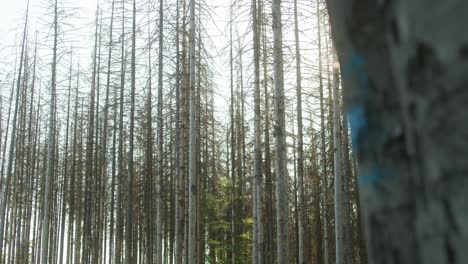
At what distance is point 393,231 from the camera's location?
482 millimetres

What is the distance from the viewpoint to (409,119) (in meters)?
0.46

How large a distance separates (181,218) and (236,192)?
612 cm

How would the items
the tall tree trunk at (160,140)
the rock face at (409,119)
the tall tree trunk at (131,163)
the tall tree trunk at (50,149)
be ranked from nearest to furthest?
the rock face at (409,119), the tall tree trunk at (160,140), the tall tree trunk at (131,163), the tall tree trunk at (50,149)

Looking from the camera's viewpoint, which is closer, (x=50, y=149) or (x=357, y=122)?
(x=357, y=122)

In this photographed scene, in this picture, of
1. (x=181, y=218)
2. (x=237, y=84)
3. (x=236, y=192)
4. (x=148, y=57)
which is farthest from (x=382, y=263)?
(x=237, y=84)

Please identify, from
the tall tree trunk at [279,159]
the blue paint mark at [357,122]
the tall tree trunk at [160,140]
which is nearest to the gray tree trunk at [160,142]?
the tall tree trunk at [160,140]

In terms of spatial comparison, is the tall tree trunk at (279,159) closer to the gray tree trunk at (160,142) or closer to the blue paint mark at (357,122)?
the gray tree trunk at (160,142)

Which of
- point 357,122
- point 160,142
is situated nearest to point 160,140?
point 160,142

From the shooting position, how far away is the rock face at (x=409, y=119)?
41cm

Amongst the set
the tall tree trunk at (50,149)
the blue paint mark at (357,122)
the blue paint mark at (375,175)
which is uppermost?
the tall tree trunk at (50,149)

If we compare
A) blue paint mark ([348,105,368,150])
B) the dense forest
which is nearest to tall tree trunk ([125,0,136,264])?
the dense forest

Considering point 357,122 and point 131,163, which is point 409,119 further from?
point 131,163

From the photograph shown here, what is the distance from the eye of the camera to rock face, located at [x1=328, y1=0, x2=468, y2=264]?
41cm

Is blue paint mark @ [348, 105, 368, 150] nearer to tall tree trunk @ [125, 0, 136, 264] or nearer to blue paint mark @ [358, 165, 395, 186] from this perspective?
blue paint mark @ [358, 165, 395, 186]
